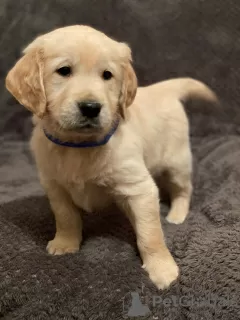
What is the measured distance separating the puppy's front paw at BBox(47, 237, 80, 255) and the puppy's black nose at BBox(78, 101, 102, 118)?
495 mm

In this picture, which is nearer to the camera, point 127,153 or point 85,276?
point 85,276

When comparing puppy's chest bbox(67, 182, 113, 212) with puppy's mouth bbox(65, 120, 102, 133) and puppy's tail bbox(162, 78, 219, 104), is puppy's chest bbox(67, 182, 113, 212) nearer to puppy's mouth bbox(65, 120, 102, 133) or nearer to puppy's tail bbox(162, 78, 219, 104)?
puppy's mouth bbox(65, 120, 102, 133)

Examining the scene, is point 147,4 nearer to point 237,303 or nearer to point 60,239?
point 60,239

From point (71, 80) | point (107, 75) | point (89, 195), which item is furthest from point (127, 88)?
point (89, 195)

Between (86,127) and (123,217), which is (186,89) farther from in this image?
(86,127)

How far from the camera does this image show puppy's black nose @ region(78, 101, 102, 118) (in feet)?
4.28

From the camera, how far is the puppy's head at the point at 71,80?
4.36ft

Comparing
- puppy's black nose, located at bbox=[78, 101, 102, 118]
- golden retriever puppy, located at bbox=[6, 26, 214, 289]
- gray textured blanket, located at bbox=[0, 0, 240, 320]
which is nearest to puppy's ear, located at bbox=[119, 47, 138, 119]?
golden retriever puppy, located at bbox=[6, 26, 214, 289]

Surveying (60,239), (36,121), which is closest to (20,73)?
(36,121)

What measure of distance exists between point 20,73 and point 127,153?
1.34 ft

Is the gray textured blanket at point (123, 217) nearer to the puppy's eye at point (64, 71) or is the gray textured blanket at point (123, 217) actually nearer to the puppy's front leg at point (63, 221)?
the puppy's front leg at point (63, 221)

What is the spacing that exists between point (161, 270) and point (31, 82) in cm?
68

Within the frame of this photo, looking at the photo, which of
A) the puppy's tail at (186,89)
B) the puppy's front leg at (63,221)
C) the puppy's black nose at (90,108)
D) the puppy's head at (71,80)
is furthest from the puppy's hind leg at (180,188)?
the puppy's black nose at (90,108)

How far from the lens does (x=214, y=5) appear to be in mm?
2521
